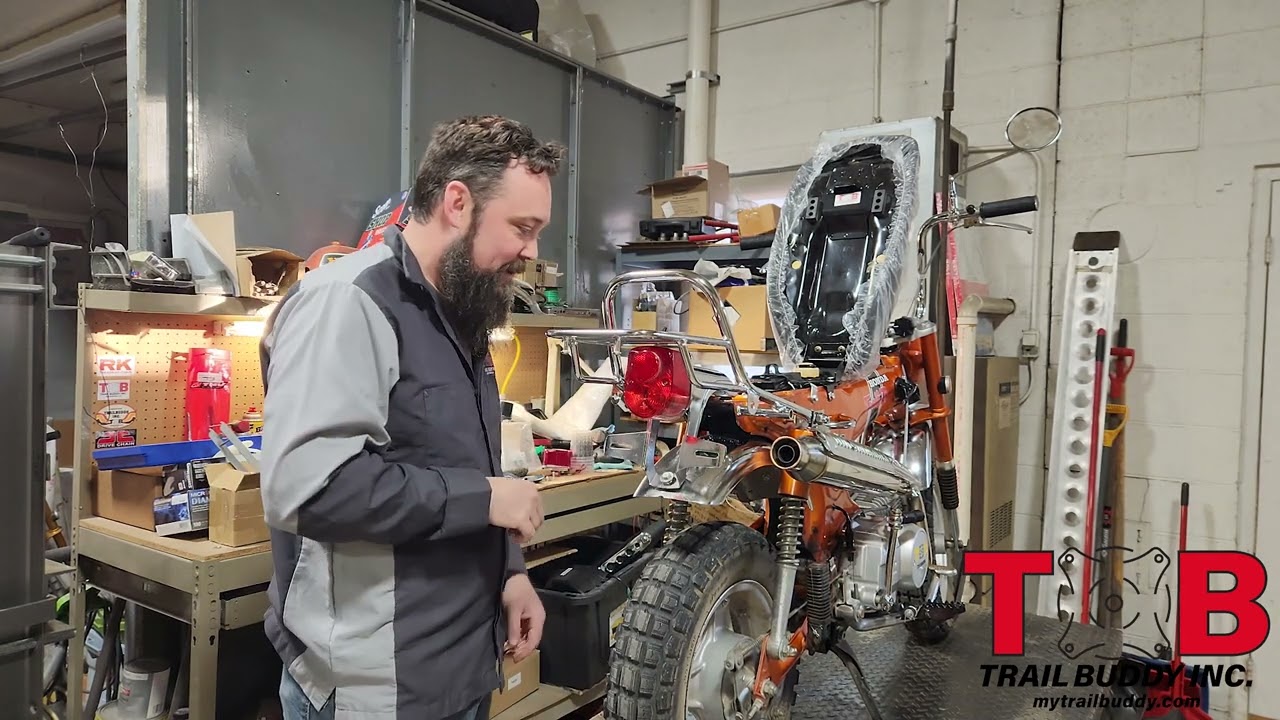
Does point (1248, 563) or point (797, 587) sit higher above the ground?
point (797, 587)

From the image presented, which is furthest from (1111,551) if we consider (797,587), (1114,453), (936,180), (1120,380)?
(797,587)

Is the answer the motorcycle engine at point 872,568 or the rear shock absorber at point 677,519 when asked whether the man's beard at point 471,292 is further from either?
the motorcycle engine at point 872,568

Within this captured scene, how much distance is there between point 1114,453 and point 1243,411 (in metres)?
0.50

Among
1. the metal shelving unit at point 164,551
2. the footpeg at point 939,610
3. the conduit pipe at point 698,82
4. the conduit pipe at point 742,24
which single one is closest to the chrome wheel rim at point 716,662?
the footpeg at point 939,610

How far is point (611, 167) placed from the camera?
406cm

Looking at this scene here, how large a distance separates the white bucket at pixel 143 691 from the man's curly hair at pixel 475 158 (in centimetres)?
172

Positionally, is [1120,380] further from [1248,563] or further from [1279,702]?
[1279,702]

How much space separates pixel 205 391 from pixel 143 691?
0.84 m

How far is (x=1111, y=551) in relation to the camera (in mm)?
2955

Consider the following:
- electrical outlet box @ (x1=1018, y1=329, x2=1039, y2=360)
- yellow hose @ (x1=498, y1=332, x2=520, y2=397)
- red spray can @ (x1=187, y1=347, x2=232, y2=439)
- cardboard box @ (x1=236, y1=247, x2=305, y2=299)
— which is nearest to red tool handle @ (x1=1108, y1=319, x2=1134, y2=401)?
electrical outlet box @ (x1=1018, y1=329, x2=1039, y2=360)

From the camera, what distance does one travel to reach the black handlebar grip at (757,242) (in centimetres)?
326

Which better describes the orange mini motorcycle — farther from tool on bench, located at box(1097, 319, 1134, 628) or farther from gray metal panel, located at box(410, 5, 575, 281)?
gray metal panel, located at box(410, 5, 575, 281)

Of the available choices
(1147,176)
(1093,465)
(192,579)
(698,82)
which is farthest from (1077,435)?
(192,579)

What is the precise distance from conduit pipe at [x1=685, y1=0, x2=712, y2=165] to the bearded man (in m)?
3.05
